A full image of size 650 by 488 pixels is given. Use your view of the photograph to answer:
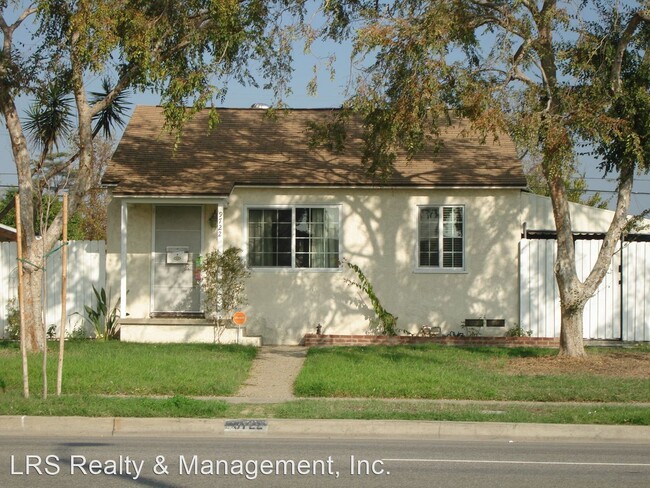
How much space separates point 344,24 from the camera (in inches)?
633

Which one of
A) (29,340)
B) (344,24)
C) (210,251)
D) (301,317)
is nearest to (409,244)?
(301,317)

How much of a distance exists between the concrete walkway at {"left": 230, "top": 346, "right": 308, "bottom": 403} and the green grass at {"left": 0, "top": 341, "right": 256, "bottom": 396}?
0.20m

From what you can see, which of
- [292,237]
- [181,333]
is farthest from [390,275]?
[181,333]

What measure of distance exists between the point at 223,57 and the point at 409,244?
599 cm

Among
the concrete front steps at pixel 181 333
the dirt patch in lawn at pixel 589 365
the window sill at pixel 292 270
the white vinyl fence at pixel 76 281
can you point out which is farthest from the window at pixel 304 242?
the dirt patch in lawn at pixel 589 365

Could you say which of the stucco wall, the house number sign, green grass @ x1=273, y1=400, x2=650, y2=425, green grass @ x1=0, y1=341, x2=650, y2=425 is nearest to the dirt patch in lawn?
green grass @ x1=0, y1=341, x2=650, y2=425

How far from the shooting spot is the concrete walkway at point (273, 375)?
44.4 feet

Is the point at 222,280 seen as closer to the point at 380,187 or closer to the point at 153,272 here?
the point at 153,272

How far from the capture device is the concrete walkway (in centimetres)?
1354

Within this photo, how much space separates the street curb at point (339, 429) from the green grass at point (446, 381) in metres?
1.81

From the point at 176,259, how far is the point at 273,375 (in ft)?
17.5

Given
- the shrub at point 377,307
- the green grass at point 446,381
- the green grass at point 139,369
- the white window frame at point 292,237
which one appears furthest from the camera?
the white window frame at point 292,237

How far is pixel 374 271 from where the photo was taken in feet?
65.1

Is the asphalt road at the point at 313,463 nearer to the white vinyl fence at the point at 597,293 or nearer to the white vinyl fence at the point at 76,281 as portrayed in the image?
the white vinyl fence at the point at 597,293
